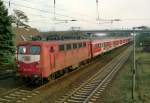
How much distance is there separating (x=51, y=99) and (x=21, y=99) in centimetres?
165

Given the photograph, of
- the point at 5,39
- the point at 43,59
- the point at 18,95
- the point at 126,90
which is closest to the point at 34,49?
the point at 43,59

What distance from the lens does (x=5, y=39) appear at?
35.6 m

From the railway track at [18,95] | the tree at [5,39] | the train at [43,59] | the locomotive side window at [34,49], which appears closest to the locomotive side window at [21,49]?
the train at [43,59]

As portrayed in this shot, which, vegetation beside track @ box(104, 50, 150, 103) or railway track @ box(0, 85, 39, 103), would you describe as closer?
railway track @ box(0, 85, 39, 103)

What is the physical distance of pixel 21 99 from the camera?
1798 cm

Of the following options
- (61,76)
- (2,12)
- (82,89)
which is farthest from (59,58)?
(2,12)

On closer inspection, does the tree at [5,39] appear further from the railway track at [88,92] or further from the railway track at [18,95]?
the railway track at [18,95]

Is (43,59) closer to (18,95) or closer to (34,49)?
(34,49)

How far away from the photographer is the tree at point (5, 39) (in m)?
34.9

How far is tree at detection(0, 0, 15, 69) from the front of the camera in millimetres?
34906

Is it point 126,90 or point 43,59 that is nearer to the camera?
point 126,90

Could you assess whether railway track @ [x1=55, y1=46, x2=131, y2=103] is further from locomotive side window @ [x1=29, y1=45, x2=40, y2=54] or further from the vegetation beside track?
locomotive side window @ [x1=29, y1=45, x2=40, y2=54]

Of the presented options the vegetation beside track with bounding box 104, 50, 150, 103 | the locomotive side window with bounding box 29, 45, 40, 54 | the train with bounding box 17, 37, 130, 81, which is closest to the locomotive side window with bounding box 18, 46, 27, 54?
the train with bounding box 17, 37, 130, 81

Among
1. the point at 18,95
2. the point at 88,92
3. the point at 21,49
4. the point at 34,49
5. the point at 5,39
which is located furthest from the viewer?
the point at 5,39
